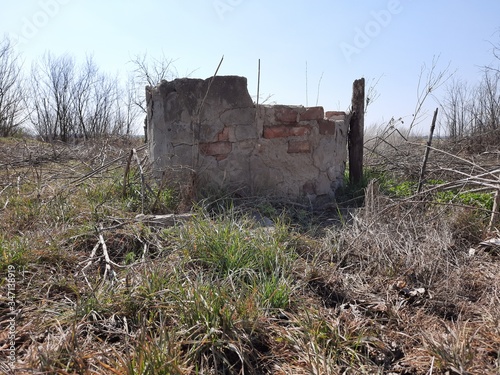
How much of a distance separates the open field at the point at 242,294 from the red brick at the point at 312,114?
4.31 feet

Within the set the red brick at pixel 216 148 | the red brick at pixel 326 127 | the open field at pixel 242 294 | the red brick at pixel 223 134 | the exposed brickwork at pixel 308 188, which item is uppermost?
the red brick at pixel 326 127

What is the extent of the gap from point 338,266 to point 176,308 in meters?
1.16

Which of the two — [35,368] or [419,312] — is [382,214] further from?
[35,368]

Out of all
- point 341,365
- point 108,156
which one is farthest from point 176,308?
point 108,156

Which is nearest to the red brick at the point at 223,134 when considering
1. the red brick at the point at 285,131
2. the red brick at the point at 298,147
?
the red brick at the point at 285,131

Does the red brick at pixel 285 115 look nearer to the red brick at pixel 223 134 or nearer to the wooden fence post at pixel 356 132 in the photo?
the red brick at pixel 223 134

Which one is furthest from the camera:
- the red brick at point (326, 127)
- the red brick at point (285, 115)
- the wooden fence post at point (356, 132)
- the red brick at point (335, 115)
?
the red brick at point (335, 115)

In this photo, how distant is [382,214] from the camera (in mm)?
2932

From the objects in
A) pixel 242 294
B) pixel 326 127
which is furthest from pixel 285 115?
pixel 242 294

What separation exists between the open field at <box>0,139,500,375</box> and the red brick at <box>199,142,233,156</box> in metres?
0.84

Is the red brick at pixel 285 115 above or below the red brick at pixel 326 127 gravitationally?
above

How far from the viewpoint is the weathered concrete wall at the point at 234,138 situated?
150 inches

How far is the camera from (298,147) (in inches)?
163

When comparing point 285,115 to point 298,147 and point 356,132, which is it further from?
point 356,132
